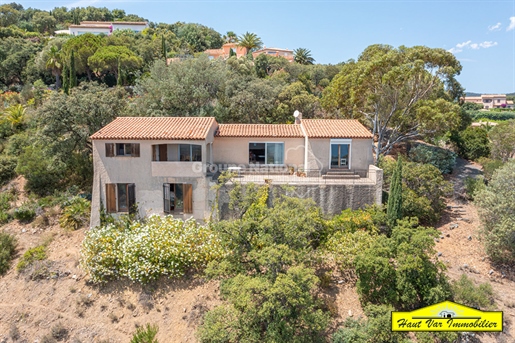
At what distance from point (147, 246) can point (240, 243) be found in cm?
533

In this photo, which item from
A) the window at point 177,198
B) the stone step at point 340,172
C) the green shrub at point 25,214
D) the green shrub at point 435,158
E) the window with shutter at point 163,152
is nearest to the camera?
the window at point 177,198

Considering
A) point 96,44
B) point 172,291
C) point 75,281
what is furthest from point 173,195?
point 96,44

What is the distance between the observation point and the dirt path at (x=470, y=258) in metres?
16.7

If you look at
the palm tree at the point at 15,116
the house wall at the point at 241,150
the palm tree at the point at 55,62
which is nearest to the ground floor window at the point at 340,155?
the house wall at the point at 241,150

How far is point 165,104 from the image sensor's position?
102 feet

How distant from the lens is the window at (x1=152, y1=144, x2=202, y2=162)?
2089 cm

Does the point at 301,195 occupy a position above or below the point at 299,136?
below

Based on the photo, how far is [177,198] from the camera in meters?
20.9

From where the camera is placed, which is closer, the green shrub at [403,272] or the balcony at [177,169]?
the green shrub at [403,272]

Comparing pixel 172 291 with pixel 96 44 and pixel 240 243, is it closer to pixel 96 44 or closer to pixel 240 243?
pixel 240 243

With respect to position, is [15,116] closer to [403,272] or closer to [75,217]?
[75,217]

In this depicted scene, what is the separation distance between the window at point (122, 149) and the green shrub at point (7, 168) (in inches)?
607

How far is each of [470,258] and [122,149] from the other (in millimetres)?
22379

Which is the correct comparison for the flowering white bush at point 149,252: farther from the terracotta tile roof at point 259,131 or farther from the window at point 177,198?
the terracotta tile roof at point 259,131
